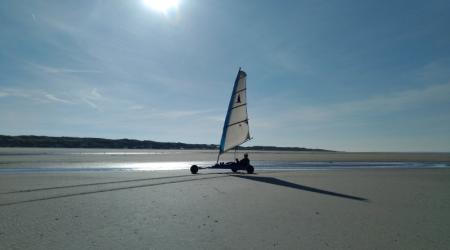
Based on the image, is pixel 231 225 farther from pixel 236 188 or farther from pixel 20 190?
pixel 20 190

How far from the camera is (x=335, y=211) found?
32.3 feet

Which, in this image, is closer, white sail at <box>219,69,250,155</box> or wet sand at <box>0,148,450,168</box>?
white sail at <box>219,69,250,155</box>

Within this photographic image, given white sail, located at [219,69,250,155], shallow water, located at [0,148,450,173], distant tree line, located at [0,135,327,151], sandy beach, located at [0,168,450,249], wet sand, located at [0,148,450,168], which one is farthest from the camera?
distant tree line, located at [0,135,327,151]

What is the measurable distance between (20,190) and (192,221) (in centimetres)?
891

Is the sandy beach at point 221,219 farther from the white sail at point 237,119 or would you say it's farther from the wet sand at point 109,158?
the wet sand at point 109,158

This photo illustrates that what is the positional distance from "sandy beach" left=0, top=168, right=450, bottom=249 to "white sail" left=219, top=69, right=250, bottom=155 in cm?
1098

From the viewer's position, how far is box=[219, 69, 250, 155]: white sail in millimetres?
24469

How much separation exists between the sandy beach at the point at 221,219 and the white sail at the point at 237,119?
10979mm

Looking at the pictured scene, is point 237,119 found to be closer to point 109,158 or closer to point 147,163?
point 147,163

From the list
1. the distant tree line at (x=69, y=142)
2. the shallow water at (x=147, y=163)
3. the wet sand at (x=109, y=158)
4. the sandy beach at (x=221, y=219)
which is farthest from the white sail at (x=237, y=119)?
the distant tree line at (x=69, y=142)

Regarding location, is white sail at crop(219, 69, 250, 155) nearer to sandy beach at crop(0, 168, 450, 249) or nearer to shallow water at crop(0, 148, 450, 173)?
shallow water at crop(0, 148, 450, 173)

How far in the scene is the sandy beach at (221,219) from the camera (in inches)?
265

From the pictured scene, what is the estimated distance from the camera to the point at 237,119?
24.7 m

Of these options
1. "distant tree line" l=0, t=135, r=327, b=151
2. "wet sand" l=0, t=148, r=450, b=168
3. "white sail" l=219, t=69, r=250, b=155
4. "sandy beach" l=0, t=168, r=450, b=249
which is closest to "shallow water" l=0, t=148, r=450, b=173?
"wet sand" l=0, t=148, r=450, b=168
